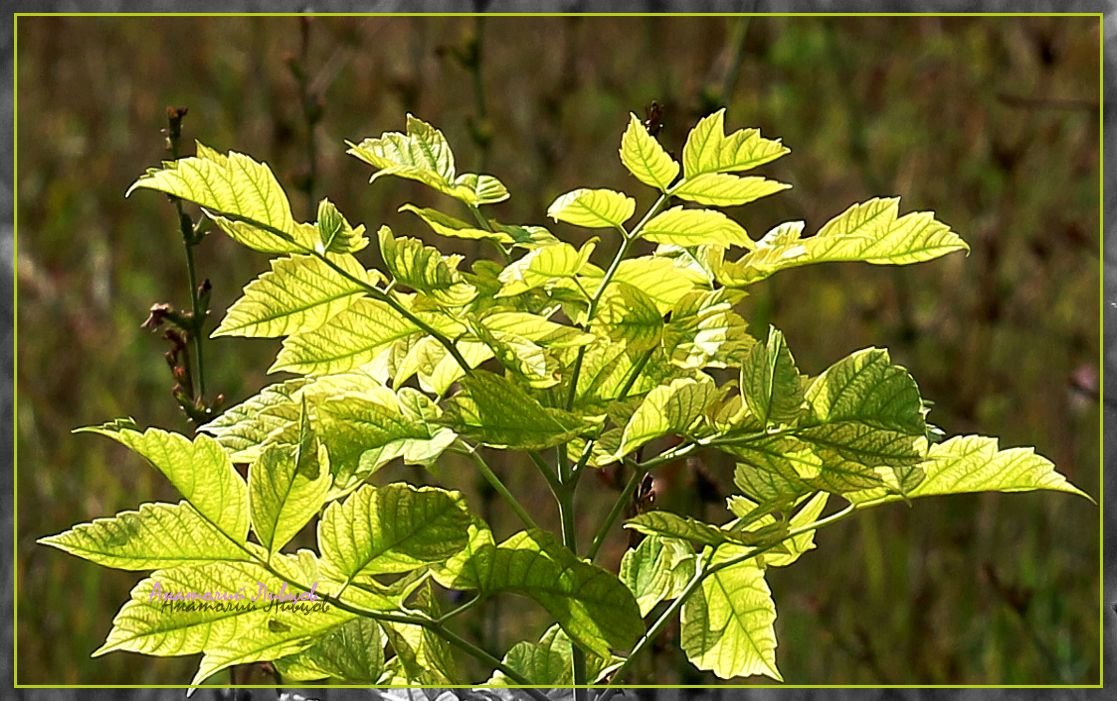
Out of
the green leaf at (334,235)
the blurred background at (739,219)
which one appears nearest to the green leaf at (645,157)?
the green leaf at (334,235)

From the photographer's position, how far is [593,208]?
48 centimetres

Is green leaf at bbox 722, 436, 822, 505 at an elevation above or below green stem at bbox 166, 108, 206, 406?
below

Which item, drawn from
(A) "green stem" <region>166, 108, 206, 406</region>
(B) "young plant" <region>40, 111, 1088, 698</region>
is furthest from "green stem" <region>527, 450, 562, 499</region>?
(A) "green stem" <region>166, 108, 206, 406</region>

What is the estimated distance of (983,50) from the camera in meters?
2.35

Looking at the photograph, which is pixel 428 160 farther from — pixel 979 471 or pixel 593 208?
pixel 979 471

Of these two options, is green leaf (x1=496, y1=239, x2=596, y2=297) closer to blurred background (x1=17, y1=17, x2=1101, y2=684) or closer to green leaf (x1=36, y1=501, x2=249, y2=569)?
green leaf (x1=36, y1=501, x2=249, y2=569)

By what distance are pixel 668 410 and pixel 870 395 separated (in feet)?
0.24

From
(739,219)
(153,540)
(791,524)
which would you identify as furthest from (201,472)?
(739,219)

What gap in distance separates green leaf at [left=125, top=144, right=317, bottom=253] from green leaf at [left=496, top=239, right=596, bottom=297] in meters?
0.08

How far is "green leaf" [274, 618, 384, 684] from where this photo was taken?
55cm

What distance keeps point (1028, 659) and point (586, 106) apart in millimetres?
1538

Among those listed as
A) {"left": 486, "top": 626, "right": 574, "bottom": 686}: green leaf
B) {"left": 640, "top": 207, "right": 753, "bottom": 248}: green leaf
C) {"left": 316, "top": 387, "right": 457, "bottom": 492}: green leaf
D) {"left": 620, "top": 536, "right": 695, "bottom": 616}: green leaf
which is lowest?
{"left": 486, "top": 626, "right": 574, "bottom": 686}: green leaf

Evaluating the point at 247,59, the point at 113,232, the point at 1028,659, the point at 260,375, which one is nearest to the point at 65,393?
the point at 260,375

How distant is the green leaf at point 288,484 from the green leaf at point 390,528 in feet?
0.04
